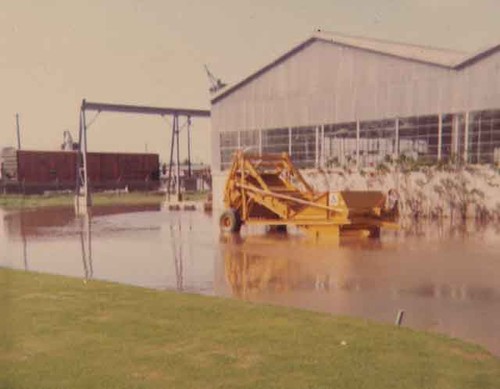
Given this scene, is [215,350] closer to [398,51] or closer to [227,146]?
[398,51]

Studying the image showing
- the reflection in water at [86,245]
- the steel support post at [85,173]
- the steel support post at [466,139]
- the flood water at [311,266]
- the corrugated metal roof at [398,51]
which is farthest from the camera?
the steel support post at [85,173]

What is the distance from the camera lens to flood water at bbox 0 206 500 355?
6.81 meters

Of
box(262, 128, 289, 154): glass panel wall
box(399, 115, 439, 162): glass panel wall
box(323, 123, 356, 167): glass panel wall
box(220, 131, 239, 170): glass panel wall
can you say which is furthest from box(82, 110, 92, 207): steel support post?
box(399, 115, 439, 162): glass panel wall

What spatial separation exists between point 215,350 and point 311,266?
5.44 metres

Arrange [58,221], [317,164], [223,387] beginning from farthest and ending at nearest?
[317,164] → [58,221] → [223,387]

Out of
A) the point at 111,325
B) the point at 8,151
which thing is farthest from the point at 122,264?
the point at 8,151

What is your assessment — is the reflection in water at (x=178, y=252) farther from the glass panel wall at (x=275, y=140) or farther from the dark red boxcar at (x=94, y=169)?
the dark red boxcar at (x=94, y=169)

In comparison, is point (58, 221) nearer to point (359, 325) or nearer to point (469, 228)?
point (469, 228)

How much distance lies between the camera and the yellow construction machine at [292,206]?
46.1ft

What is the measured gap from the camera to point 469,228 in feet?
55.3

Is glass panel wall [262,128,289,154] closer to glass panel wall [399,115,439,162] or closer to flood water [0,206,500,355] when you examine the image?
glass panel wall [399,115,439,162]

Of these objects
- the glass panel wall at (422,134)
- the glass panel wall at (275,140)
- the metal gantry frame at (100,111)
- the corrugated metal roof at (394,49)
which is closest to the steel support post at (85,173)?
the metal gantry frame at (100,111)

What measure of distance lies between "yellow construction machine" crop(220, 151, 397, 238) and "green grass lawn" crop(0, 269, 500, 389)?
7858 millimetres

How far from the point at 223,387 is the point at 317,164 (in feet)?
70.0
